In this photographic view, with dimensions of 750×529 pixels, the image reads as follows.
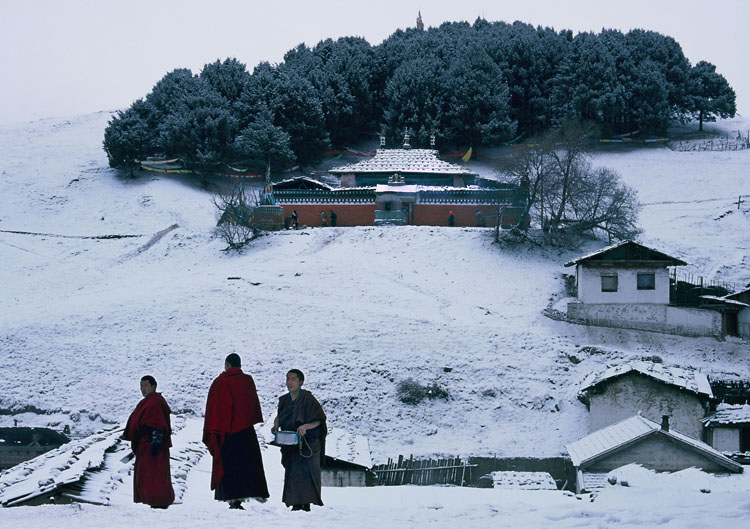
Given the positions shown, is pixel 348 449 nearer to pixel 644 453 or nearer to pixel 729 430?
pixel 644 453

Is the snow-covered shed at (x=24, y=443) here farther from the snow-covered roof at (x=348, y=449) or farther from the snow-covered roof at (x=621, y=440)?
the snow-covered roof at (x=621, y=440)

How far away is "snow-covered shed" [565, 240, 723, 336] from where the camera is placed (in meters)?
37.4

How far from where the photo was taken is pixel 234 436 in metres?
12.4

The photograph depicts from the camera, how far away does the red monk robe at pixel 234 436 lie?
12172mm

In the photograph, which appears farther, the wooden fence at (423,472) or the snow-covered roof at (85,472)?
the wooden fence at (423,472)

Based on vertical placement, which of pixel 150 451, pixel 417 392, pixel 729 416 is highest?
pixel 150 451

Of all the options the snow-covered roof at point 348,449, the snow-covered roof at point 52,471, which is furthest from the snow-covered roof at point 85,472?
the snow-covered roof at point 348,449

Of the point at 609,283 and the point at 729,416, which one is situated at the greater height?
the point at 609,283

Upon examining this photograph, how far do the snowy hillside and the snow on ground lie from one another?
0.09m

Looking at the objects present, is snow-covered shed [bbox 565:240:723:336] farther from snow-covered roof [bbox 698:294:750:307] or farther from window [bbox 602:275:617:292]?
snow-covered roof [bbox 698:294:750:307]

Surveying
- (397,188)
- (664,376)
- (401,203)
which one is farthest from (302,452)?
(397,188)

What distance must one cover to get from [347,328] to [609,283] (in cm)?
1083

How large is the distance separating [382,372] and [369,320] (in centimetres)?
403

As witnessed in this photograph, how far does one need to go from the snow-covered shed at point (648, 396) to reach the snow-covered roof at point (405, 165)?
1233 inches
